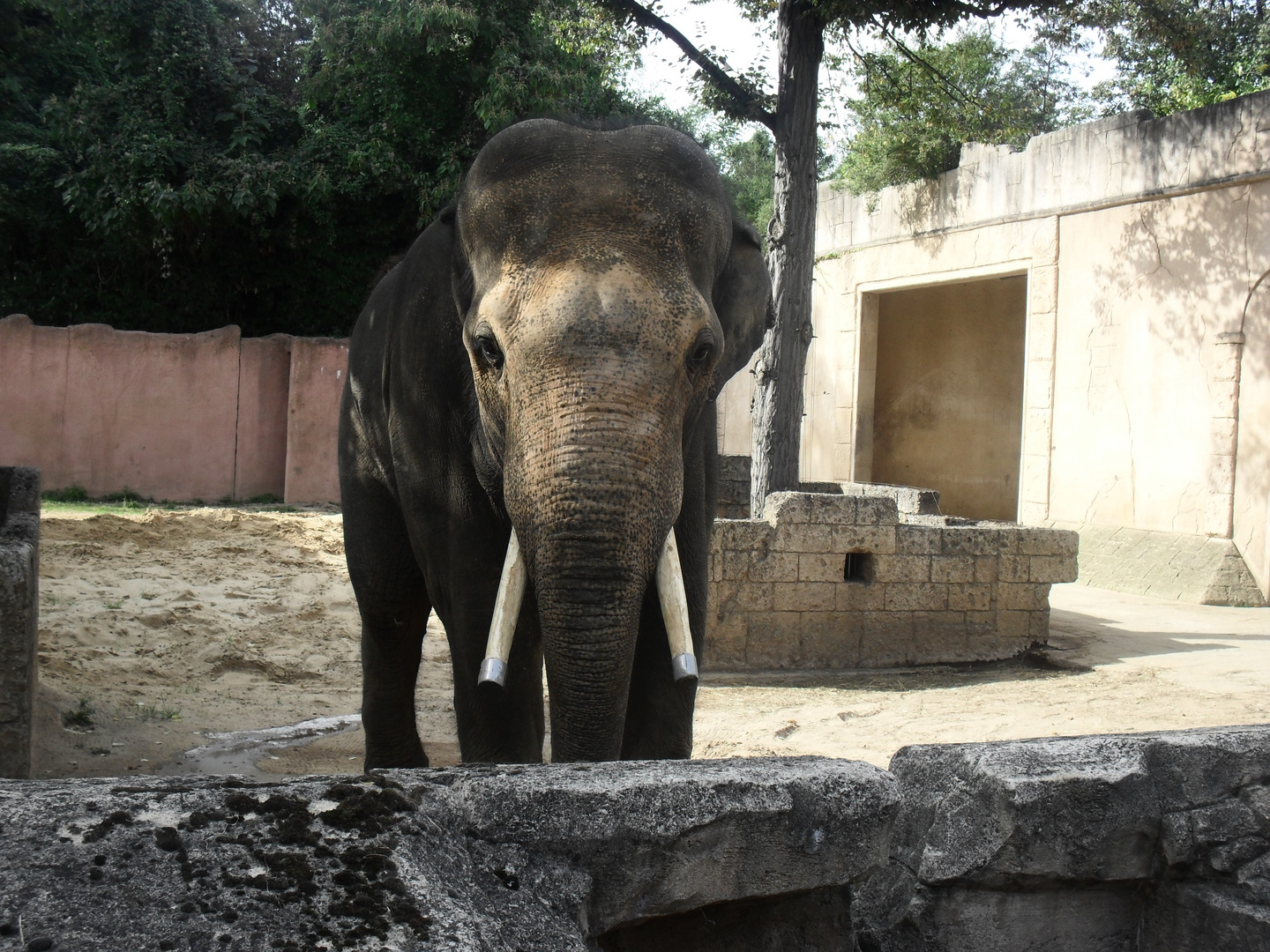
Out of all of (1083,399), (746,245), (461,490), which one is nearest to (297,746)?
(461,490)

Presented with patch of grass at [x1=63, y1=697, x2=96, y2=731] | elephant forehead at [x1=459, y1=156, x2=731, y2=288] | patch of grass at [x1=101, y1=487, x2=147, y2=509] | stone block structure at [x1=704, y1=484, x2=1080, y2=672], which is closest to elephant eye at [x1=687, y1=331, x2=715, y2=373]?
elephant forehead at [x1=459, y1=156, x2=731, y2=288]

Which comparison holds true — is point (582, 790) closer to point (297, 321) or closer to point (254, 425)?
point (254, 425)

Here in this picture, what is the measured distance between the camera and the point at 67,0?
660 inches

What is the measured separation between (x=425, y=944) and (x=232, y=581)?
8.91 metres

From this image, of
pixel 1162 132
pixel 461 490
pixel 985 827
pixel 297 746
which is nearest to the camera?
pixel 985 827

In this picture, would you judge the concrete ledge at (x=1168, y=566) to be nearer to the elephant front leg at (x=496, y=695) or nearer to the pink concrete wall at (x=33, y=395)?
the elephant front leg at (x=496, y=695)

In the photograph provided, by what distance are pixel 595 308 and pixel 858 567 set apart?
234 inches

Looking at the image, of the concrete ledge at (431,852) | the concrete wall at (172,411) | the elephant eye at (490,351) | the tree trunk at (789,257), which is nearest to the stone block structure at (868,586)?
the tree trunk at (789,257)

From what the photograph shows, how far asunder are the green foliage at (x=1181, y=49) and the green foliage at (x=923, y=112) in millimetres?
788

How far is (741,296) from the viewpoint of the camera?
3590mm

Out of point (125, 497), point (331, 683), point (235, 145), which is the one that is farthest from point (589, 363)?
point (235, 145)

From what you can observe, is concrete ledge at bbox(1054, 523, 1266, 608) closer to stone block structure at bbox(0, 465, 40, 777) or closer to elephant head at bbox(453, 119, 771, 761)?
elephant head at bbox(453, 119, 771, 761)

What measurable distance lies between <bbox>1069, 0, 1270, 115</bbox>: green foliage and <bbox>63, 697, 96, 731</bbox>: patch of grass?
33.7 feet

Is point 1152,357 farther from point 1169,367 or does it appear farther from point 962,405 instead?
point 962,405
